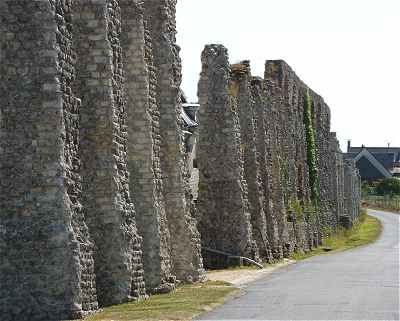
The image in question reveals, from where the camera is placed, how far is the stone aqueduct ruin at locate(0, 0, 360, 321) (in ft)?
54.5

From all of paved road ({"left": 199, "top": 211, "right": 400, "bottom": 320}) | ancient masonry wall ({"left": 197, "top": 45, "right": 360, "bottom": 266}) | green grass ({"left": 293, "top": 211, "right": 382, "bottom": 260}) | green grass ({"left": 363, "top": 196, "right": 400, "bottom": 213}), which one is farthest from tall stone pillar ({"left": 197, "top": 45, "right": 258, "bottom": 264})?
green grass ({"left": 363, "top": 196, "right": 400, "bottom": 213})

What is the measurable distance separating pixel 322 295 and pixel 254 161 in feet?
48.4

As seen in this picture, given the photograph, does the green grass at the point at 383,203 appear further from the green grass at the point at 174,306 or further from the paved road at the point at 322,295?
the green grass at the point at 174,306

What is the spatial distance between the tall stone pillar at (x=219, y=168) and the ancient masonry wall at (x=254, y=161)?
29 mm

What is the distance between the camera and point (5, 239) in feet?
54.2

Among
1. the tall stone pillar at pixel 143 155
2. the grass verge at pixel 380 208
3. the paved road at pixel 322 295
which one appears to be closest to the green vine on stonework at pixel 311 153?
the paved road at pixel 322 295

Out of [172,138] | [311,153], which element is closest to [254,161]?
[172,138]

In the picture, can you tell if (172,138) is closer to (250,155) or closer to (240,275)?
(240,275)

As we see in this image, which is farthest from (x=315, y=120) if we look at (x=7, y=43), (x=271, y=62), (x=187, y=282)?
(x=7, y=43)

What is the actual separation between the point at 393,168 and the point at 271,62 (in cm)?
10292

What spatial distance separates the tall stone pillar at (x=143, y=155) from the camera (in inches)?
869

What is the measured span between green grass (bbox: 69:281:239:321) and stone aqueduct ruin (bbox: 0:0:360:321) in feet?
1.44

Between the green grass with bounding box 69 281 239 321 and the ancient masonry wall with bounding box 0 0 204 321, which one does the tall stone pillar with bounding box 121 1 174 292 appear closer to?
the ancient masonry wall with bounding box 0 0 204 321

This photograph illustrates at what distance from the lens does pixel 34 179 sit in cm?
1666
